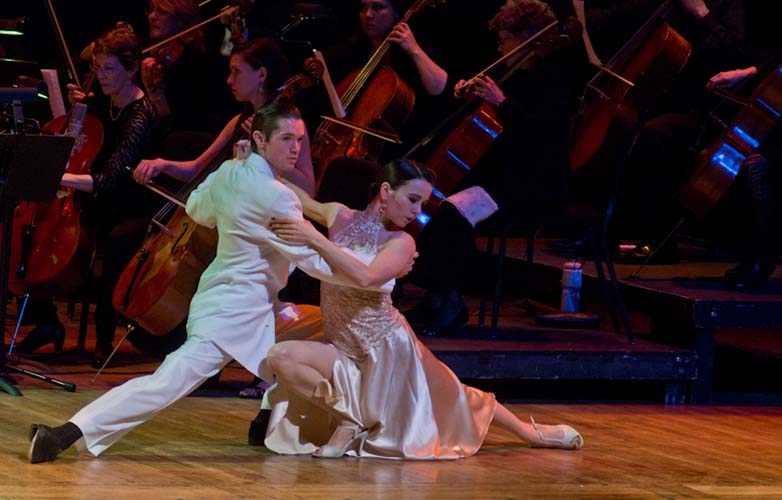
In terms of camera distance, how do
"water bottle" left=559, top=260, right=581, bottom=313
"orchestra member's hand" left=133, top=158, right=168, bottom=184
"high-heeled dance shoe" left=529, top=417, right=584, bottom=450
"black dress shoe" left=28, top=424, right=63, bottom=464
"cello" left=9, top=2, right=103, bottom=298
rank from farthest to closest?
"water bottle" left=559, top=260, right=581, bottom=313 → "cello" left=9, top=2, right=103, bottom=298 → "orchestra member's hand" left=133, top=158, right=168, bottom=184 → "high-heeled dance shoe" left=529, top=417, right=584, bottom=450 → "black dress shoe" left=28, top=424, right=63, bottom=464

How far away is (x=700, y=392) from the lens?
5832 mm

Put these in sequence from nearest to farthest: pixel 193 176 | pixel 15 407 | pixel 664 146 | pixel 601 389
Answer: pixel 15 407 → pixel 193 176 → pixel 601 389 → pixel 664 146

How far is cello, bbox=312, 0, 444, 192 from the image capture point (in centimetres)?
572

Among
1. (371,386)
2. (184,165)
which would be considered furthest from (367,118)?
(371,386)

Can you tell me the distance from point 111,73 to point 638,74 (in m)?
2.13

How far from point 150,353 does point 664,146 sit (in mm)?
2534

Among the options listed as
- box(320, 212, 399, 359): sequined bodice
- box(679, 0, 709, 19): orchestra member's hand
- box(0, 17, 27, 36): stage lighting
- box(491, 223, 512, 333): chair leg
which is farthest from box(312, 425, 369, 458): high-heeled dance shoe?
box(679, 0, 709, 19): orchestra member's hand

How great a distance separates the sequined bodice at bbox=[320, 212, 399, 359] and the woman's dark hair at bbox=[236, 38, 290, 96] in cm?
105

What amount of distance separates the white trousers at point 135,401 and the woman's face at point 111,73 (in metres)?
1.95

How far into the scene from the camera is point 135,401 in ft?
13.9

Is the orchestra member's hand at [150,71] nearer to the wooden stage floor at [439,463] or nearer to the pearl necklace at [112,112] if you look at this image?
the pearl necklace at [112,112]

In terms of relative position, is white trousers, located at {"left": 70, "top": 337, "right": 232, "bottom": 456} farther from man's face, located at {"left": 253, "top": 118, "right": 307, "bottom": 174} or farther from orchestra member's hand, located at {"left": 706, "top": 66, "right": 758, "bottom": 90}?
orchestra member's hand, located at {"left": 706, "top": 66, "right": 758, "bottom": 90}

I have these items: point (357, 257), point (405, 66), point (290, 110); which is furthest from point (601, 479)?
point (405, 66)

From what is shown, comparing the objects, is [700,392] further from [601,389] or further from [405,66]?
[405,66]
